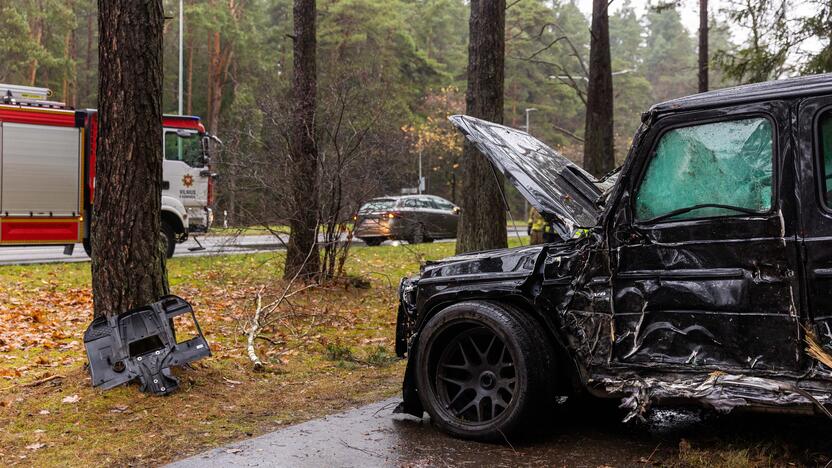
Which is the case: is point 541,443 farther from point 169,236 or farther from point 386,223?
point 169,236

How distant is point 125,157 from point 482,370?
2978 mm

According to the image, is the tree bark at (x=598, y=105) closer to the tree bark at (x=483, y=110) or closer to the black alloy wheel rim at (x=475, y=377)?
the tree bark at (x=483, y=110)

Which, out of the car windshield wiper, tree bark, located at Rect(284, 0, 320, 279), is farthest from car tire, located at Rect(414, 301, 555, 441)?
tree bark, located at Rect(284, 0, 320, 279)

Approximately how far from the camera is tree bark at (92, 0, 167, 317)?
5.50m

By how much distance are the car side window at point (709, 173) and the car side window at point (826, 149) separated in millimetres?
239

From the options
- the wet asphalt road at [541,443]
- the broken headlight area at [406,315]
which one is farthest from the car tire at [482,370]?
the broken headlight area at [406,315]

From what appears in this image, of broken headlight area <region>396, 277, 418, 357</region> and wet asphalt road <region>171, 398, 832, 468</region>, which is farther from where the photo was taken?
broken headlight area <region>396, 277, 418, 357</region>

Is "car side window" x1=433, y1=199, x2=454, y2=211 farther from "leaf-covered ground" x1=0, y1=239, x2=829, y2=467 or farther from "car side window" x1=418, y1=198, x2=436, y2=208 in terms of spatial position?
"leaf-covered ground" x1=0, y1=239, x2=829, y2=467

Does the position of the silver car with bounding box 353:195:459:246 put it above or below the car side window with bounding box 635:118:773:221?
below

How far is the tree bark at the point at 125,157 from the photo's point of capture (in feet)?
18.1

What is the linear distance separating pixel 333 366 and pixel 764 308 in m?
4.16

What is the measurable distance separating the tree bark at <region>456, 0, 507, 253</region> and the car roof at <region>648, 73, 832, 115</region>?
6341 mm

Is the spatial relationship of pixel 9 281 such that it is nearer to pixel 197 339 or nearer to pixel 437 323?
pixel 197 339

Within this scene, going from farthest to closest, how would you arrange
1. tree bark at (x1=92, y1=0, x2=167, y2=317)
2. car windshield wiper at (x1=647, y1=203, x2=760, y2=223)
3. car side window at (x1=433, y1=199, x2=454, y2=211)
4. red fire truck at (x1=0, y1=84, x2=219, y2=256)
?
1. car side window at (x1=433, y1=199, x2=454, y2=211)
2. red fire truck at (x1=0, y1=84, x2=219, y2=256)
3. tree bark at (x1=92, y1=0, x2=167, y2=317)
4. car windshield wiper at (x1=647, y1=203, x2=760, y2=223)
